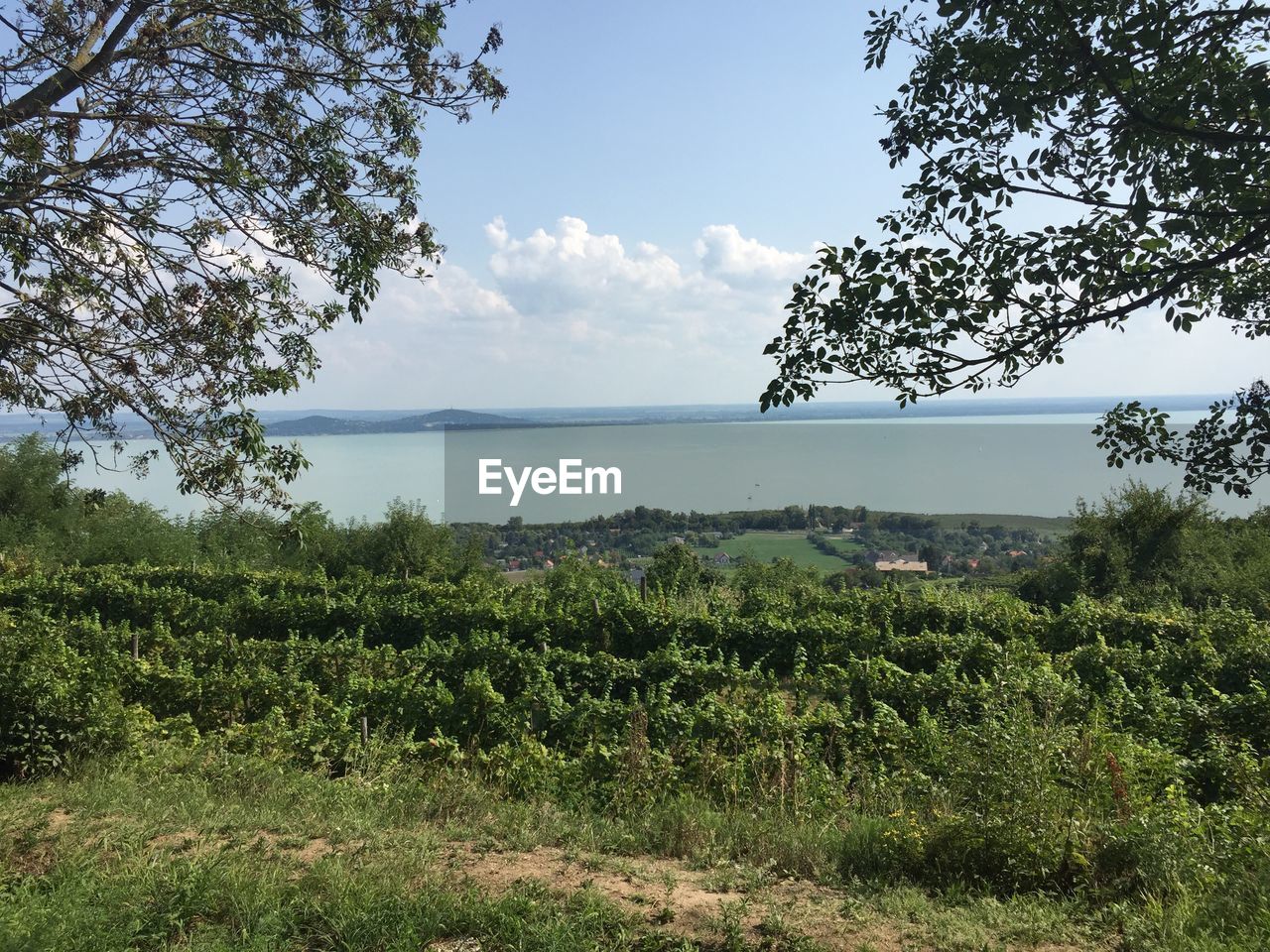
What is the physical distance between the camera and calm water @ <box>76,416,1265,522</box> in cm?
3653

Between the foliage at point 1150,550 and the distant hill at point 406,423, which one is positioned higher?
the distant hill at point 406,423

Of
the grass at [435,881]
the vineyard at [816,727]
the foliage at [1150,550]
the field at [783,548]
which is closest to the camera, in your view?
the grass at [435,881]

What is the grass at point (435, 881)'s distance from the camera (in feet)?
12.2

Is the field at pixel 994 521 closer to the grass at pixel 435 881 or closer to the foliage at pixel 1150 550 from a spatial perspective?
the foliage at pixel 1150 550

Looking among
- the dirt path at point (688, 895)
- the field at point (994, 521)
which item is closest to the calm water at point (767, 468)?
the field at point (994, 521)

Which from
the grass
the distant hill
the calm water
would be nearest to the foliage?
the calm water

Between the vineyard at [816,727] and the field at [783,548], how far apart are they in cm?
1410

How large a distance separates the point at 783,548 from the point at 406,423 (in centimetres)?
1583

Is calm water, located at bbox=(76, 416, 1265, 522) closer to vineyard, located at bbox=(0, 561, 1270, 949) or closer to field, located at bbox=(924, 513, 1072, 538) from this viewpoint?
field, located at bbox=(924, 513, 1072, 538)

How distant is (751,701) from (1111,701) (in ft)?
11.3

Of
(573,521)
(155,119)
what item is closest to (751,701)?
(155,119)

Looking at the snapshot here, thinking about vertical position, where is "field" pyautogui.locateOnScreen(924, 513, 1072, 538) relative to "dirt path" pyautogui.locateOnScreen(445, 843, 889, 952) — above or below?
above

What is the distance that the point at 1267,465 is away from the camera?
346 centimetres

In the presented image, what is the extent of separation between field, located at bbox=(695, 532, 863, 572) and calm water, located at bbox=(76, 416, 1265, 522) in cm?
468
